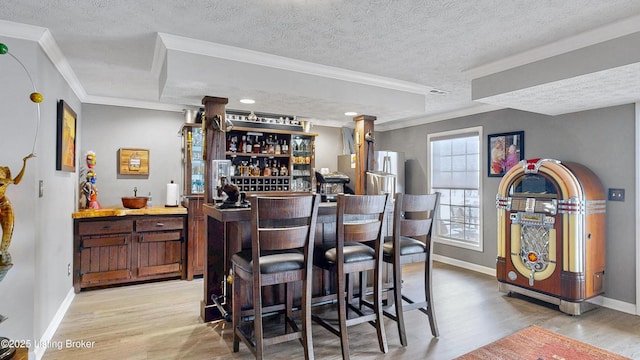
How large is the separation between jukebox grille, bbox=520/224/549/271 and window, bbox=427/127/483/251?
1.25 meters

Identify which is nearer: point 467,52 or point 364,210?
point 364,210

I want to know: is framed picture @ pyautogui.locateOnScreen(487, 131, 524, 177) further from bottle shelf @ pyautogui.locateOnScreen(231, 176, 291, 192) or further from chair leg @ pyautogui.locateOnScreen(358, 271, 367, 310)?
bottle shelf @ pyautogui.locateOnScreen(231, 176, 291, 192)

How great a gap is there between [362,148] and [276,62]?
5.76 ft

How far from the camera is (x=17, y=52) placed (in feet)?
8.14

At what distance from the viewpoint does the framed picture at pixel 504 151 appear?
4.61 m

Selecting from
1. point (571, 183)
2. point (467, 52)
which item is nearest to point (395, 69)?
point (467, 52)

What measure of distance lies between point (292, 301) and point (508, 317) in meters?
2.11

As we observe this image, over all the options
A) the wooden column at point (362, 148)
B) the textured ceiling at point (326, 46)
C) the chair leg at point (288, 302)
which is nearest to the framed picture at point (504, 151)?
the textured ceiling at point (326, 46)

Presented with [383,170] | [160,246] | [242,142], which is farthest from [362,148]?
[160,246]

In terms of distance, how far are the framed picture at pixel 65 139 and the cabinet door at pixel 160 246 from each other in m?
1.15

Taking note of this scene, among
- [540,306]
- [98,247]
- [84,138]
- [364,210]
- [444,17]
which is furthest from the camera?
[84,138]

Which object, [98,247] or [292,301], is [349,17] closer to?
[292,301]

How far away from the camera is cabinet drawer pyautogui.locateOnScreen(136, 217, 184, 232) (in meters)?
4.37

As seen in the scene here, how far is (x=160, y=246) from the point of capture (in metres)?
4.49
